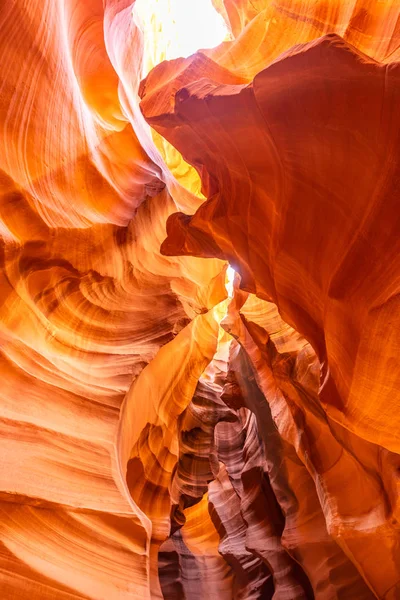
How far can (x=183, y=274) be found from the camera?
5.46 m

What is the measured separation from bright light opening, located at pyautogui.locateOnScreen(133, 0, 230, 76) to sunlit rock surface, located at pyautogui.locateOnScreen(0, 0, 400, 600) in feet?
0.19

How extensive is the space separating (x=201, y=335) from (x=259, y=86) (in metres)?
4.06

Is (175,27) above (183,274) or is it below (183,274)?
above

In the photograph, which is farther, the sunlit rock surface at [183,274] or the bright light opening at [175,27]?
the bright light opening at [175,27]

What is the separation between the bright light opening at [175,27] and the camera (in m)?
5.52

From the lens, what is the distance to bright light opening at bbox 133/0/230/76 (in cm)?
552

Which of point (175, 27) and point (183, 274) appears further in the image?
point (175, 27)

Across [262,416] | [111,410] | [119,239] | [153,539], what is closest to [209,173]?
[119,239]

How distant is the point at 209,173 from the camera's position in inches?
145

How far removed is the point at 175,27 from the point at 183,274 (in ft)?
10.0

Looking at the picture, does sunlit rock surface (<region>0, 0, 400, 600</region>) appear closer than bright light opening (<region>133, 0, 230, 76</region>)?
Yes

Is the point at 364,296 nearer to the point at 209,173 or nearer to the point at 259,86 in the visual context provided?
the point at 259,86

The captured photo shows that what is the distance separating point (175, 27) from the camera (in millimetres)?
6352

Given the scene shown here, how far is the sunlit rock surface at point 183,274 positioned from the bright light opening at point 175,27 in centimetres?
6
